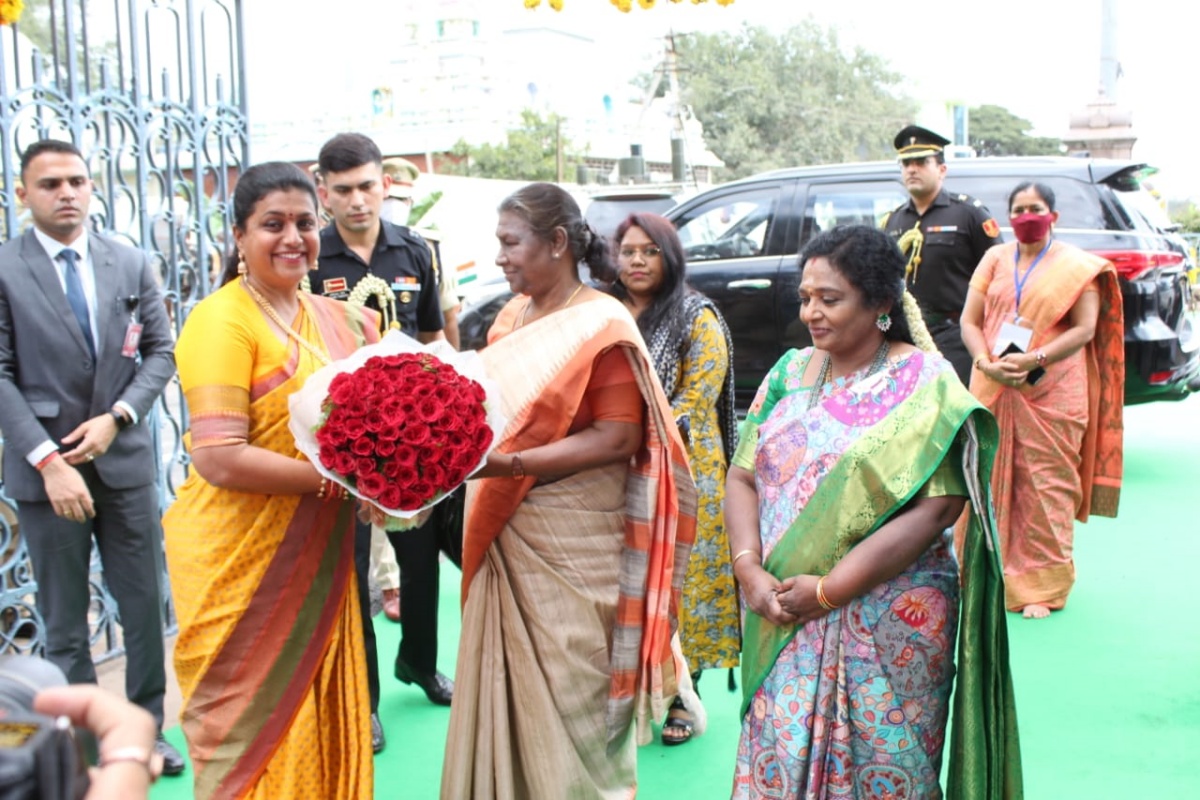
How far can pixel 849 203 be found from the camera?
830 cm

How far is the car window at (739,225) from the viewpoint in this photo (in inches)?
336

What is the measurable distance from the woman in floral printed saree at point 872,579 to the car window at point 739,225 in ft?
18.8

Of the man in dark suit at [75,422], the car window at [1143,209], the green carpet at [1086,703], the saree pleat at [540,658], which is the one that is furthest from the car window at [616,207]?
the saree pleat at [540,658]

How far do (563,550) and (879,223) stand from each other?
5299 mm

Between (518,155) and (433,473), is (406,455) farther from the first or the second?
(518,155)

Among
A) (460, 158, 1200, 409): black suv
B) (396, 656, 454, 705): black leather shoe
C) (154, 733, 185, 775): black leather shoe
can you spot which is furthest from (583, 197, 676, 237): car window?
(154, 733, 185, 775): black leather shoe

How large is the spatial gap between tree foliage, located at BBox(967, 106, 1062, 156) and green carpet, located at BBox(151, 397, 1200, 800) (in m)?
59.9

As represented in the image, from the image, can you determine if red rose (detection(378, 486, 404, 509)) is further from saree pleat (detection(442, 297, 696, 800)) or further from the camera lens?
the camera lens

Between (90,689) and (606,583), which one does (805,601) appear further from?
(90,689)

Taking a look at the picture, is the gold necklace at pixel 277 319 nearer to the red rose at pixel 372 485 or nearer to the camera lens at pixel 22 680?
the red rose at pixel 372 485

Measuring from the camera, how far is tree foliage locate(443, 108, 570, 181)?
3338 centimetres

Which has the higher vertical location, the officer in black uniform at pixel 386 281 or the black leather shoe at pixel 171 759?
the officer in black uniform at pixel 386 281

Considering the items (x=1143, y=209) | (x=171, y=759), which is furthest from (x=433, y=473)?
(x=1143, y=209)

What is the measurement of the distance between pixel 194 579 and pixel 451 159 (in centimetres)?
3297
